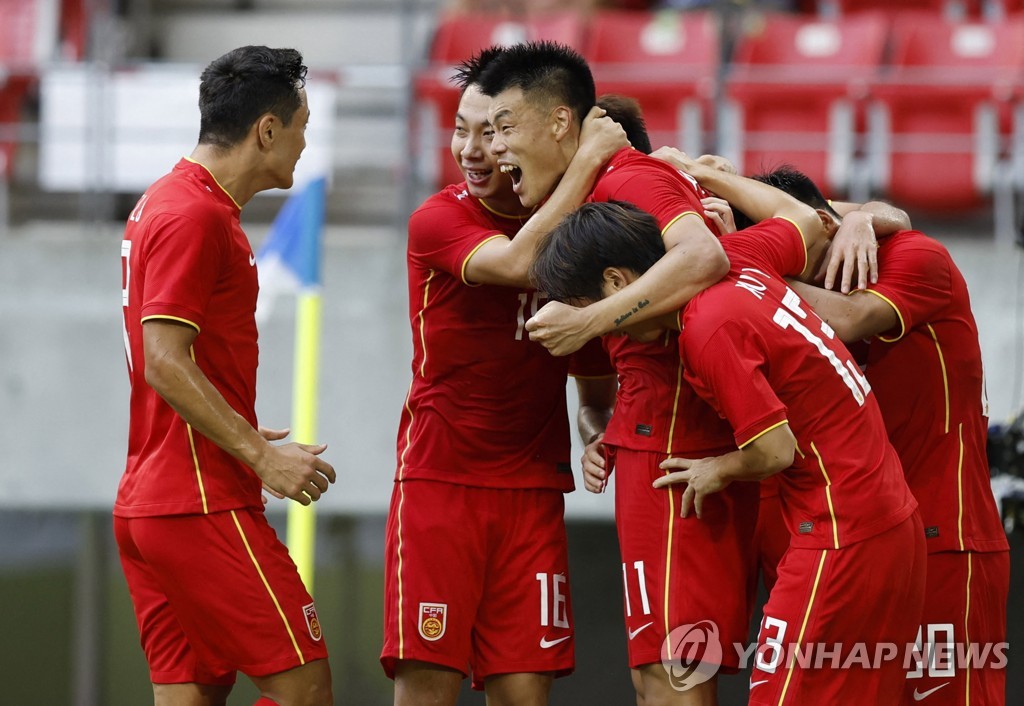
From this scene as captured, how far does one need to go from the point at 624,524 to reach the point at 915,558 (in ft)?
2.55

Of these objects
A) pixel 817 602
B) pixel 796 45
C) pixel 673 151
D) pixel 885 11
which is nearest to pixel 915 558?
pixel 817 602

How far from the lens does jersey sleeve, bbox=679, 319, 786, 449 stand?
3.25m

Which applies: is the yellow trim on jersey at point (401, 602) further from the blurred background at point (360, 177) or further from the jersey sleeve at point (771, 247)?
the blurred background at point (360, 177)

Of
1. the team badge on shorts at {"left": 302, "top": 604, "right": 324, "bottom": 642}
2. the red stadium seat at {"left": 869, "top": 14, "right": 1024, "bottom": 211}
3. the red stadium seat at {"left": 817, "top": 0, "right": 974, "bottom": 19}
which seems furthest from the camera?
the red stadium seat at {"left": 817, "top": 0, "right": 974, "bottom": 19}

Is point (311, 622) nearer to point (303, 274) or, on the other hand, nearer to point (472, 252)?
point (472, 252)

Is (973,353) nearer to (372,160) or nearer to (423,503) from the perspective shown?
(423,503)

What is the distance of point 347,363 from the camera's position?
737 centimetres

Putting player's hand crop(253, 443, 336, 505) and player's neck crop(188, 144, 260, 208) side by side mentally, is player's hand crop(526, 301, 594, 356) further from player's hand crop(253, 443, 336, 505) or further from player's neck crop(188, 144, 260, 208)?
player's neck crop(188, 144, 260, 208)

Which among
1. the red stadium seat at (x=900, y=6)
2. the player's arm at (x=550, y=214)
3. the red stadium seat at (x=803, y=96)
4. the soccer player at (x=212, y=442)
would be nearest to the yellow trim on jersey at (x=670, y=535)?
the player's arm at (x=550, y=214)

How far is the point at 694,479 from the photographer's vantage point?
3625 millimetres

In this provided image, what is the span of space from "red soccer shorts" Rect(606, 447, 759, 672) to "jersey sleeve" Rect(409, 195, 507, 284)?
0.72 meters

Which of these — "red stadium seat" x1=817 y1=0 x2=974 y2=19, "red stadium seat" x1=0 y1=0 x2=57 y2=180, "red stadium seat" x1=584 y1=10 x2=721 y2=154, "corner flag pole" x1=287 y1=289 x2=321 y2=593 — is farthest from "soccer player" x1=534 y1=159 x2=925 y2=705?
"red stadium seat" x1=0 y1=0 x2=57 y2=180

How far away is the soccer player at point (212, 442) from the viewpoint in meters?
3.55

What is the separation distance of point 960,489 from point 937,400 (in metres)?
0.25
